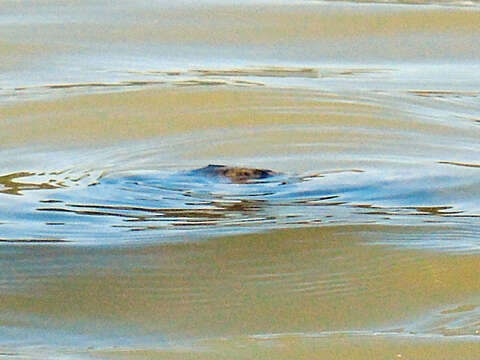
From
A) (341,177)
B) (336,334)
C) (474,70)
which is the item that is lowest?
(336,334)

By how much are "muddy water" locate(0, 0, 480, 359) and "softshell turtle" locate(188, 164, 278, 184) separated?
1.3 inches

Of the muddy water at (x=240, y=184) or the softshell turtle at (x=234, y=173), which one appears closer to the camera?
the muddy water at (x=240, y=184)

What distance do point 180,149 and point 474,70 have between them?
5.21 ft

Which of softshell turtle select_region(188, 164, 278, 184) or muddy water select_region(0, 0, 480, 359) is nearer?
muddy water select_region(0, 0, 480, 359)

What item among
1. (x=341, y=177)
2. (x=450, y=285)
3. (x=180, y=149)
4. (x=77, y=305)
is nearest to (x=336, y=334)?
(x=450, y=285)

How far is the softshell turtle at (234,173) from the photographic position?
2967mm

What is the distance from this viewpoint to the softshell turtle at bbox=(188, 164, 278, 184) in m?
2.97

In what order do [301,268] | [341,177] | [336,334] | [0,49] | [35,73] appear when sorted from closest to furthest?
[336,334], [301,268], [341,177], [35,73], [0,49]

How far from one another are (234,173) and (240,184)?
0.28 ft

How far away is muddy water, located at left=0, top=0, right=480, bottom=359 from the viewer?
72.0 inches

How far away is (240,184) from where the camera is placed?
2912 mm

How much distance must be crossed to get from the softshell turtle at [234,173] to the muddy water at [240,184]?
0.03 metres

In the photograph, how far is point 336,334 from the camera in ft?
5.82

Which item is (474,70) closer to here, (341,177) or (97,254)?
(341,177)
